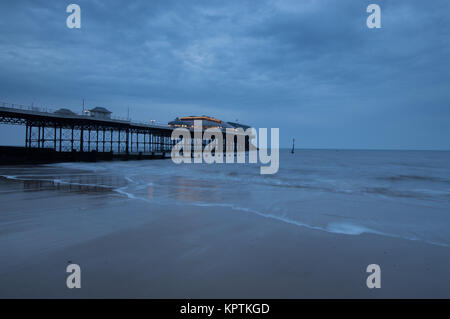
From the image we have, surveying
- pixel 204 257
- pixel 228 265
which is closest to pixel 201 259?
pixel 204 257

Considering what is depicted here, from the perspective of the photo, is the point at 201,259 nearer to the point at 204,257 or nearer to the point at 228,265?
the point at 204,257

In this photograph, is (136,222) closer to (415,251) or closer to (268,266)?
(268,266)

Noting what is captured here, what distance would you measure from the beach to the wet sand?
0.05 feet

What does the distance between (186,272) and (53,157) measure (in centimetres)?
3478

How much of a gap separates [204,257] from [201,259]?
3.7 inches

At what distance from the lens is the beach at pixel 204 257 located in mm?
3021

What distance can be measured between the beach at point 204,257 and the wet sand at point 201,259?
0.01 metres

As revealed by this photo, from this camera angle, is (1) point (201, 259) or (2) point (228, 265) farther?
(1) point (201, 259)

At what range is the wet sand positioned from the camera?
3.01 metres

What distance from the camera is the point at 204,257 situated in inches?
155

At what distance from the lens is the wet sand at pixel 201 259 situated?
3.01 meters
